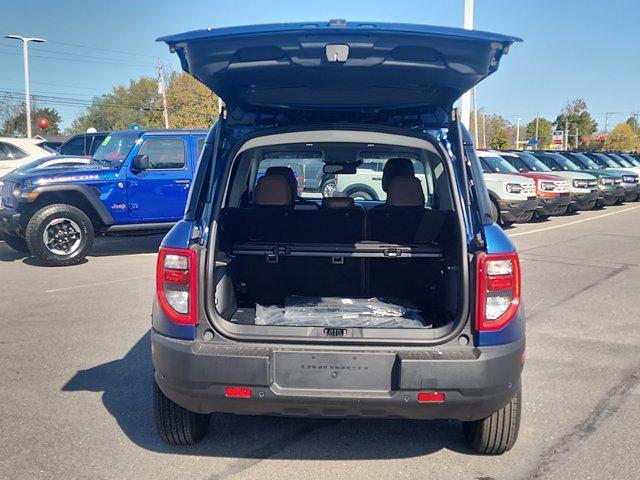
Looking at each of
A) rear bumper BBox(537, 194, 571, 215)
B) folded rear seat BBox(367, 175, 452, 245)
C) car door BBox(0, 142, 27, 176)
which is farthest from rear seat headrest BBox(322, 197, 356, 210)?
rear bumper BBox(537, 194, 571, 215)

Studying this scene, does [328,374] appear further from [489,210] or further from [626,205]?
[626,205]

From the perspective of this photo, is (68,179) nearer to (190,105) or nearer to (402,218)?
(402,218)

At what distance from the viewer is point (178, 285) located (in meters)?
3.25

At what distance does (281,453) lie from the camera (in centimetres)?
361

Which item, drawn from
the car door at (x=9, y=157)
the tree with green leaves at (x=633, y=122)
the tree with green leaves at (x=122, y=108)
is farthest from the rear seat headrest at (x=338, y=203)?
the tree with green leaves at (x=633, y=122)

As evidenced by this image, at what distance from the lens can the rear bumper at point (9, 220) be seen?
954 cm

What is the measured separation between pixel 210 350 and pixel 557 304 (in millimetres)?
5342

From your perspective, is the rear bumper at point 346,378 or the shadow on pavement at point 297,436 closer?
the rear bumper at point 346,378

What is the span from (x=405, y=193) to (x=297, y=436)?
170cm

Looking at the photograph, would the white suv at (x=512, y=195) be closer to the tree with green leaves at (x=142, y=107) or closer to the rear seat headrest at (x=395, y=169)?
the rear seat headrest at (x=395, y=169)

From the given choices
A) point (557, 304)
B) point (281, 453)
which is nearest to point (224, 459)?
point (281, 453)

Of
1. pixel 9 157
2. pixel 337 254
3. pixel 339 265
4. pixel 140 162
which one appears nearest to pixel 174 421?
pixel 337 254

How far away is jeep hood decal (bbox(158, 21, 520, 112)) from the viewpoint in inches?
116

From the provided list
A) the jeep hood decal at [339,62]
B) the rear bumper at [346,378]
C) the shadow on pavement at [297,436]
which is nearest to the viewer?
the jeep hood decal at [339,62]
